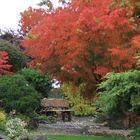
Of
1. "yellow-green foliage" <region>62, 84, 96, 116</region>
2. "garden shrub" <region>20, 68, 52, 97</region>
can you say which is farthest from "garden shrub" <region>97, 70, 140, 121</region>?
"yellow-green foliage" <region>62, 84, 96, 116</region>

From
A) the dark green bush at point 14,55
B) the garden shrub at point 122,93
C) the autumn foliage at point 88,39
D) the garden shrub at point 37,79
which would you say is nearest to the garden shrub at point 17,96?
the autumn foliage at point 88,39

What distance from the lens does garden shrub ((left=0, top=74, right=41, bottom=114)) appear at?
17.7m

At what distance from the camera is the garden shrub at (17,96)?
58.0 ft

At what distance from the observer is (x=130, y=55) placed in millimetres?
14797

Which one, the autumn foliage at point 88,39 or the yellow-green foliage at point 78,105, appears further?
the yellow-green foliage at point 78,105

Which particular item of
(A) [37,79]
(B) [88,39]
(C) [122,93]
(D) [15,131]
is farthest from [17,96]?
(A) [37,79]

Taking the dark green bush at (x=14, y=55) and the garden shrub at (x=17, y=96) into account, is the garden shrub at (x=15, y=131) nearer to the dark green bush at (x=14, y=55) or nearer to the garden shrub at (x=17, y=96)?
the garden shrub at (x=17, y=96)

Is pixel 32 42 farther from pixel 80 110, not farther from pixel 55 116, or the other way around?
pixel 80 110

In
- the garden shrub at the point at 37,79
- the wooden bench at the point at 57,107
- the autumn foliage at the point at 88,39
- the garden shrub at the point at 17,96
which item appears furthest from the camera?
the wooden bench at the point at 57,107

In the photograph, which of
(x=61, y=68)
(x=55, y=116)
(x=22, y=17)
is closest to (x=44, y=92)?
(x=55, y=116)

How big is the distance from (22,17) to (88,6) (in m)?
5.09

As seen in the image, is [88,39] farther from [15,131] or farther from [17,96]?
[15,131]

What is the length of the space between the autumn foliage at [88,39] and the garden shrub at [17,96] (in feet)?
4.57

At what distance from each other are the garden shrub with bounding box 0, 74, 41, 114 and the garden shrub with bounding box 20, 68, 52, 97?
6.19 m
